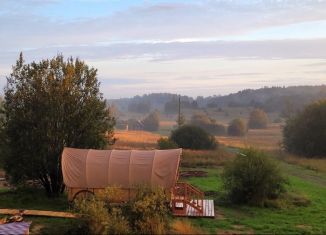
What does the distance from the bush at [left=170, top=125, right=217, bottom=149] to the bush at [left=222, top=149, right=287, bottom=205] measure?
33.8 meters

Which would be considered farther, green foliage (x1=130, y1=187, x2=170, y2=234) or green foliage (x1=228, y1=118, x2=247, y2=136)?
green foliage (x1=228, y1=118, x2=247, y2=136)

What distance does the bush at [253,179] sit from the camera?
24.3 m

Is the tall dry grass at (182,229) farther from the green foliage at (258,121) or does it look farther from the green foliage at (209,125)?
the green foliage at (258,121)

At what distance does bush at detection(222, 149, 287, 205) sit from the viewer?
24.3m

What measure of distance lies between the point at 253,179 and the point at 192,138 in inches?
1384

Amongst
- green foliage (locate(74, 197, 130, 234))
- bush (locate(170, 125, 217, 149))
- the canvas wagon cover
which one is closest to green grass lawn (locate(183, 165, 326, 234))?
the canvas wagon cover

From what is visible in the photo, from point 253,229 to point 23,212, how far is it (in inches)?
378

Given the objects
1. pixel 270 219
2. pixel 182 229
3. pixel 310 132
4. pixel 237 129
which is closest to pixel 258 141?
pixel 237 129

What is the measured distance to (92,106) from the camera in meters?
25.2

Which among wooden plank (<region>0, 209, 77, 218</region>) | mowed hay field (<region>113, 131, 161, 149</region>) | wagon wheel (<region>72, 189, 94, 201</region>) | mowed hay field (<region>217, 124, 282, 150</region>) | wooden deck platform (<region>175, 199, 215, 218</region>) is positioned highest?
wagon wheel (<region>72, 189, 94, 201</region>)

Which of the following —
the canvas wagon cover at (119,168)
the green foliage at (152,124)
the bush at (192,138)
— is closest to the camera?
the canvas wagon cover at (119,168)

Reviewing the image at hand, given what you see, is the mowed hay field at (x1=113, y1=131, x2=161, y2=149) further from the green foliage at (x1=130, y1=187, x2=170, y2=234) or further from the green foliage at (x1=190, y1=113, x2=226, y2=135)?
the green foliage at (x1=190, y1=113, x2=226, y2=135)

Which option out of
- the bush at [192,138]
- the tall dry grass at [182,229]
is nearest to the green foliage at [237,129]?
the bush at [192,138]

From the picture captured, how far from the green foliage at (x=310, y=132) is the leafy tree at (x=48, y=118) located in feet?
133
